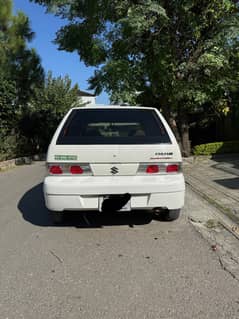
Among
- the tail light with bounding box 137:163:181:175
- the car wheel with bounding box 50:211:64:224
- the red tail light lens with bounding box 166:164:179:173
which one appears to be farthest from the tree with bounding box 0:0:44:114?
the red tail light lens with bounding box 166:164:179:173

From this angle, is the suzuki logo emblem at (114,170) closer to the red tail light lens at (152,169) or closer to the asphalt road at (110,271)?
the red tail light lens at (152,169)

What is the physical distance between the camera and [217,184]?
7.24 metres

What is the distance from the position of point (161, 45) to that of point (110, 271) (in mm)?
9551

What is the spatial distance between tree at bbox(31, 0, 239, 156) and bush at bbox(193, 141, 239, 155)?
5.25 feet

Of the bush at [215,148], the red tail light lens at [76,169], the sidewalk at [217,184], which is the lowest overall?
the sidewalk at [217,184]

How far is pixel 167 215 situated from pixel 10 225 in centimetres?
230

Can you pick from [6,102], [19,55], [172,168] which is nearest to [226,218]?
[172,168]

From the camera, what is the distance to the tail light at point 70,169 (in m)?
4.06

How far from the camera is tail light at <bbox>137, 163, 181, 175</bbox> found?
4.09 metres

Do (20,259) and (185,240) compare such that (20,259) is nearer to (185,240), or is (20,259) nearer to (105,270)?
(105,270)

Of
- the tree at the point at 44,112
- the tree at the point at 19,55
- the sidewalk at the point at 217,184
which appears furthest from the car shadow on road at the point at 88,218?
the tree at the point at 44,112

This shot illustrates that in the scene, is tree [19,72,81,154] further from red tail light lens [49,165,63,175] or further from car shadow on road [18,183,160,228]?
red tail light lens [49,165,63,175]

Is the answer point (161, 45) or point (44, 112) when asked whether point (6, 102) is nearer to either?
point (44, 112)

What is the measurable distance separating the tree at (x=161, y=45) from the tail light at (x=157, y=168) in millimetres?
6562
